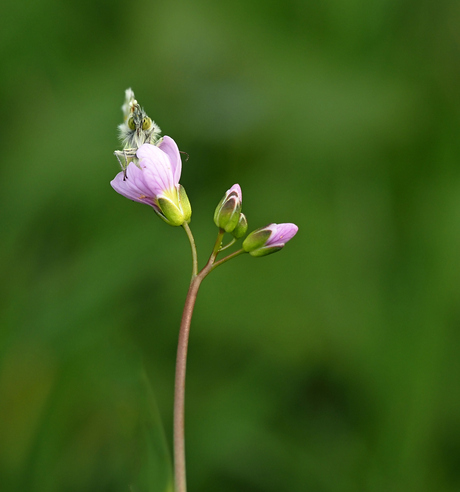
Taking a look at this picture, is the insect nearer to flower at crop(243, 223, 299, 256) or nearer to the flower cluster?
the flower cluster

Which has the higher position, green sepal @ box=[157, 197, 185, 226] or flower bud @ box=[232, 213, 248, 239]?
green sepal @ box=[157, 197, 185, 226]

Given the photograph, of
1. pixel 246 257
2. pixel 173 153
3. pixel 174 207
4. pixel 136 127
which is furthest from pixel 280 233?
pixel 246 257

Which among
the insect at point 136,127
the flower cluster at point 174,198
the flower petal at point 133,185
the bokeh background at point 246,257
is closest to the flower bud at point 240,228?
the flower cluster at point 174,198

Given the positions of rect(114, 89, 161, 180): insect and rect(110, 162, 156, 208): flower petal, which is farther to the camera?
rect(114, 89, 161, 180): insect

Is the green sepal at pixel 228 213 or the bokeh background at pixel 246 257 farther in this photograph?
the bokeh background at pixel 246 257

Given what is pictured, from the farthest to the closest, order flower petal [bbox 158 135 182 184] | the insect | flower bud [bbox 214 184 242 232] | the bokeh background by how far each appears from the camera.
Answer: the bokeh background
the insect
flower petal [bbox 158 135 182 184]
flower bud [bbox 214 184 242 232]

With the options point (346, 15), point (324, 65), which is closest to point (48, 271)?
point (324, 65)

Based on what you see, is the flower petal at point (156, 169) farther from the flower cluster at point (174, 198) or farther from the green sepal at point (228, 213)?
the green sepal at point (228, 213)

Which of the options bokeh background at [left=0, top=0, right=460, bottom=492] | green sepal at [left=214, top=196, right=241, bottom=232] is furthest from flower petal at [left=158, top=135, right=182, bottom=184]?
bokeh background at [left=0, top=0, right=460, bottom=492]

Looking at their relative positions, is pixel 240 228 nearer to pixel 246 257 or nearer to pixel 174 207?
pixel 174 207
